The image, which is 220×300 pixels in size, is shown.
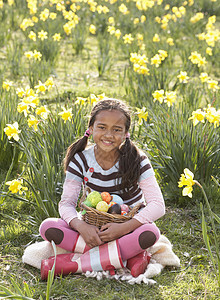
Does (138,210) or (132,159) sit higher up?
(132,159)

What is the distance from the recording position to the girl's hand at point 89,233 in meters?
2.27

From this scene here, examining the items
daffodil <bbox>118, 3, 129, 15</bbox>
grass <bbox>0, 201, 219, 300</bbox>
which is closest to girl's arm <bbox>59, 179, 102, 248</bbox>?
grass <bbox>0, 201, 219, 300</bbox>

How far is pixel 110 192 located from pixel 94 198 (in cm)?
18

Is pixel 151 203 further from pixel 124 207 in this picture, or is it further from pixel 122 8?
pixel 122 8

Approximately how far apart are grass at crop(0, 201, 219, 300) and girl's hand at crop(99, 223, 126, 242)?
0.22m

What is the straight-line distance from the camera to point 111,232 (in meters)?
2.26

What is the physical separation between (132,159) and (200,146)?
2.34 feet

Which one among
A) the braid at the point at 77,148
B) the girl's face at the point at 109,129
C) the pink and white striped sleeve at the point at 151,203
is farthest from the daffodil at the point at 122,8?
the pink and white striped sleeve at the point at 151,203

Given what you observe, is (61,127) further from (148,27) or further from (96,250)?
(148,27)

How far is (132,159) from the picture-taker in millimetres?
2439

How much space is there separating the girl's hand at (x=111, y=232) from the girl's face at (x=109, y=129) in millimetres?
415

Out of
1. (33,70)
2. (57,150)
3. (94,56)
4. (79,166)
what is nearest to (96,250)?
(79,166)

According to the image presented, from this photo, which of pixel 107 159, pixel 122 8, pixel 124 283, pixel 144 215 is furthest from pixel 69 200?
pixel 122 8

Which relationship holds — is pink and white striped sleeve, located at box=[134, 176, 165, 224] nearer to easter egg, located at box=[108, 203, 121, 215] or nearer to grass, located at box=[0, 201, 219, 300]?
easter egg, located at box=[108, 203, 121, 215]
